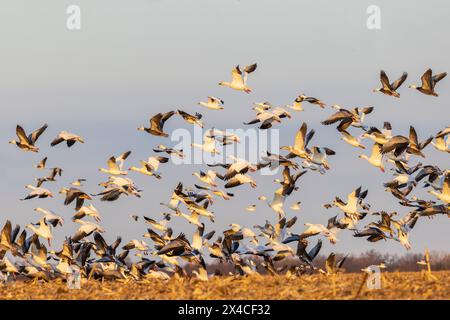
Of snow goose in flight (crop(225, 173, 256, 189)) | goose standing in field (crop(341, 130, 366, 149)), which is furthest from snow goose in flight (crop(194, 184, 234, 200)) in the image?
goose standing in field (crop(341, 130, 366, 149))

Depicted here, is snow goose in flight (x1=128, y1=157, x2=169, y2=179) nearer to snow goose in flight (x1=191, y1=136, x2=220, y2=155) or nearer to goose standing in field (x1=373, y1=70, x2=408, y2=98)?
snow goose in flight (x1=191, y1=136, x2=220, y2=155)

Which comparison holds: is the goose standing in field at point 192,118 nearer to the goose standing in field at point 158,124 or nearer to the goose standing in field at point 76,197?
the goose standing in field at point 158,124

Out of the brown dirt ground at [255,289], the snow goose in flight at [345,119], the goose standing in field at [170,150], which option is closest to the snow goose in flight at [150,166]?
the goose standing in field at [170,150]

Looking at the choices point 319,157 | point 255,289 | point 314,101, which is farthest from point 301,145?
point 255,289

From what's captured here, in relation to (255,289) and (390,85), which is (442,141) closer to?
(390,85)

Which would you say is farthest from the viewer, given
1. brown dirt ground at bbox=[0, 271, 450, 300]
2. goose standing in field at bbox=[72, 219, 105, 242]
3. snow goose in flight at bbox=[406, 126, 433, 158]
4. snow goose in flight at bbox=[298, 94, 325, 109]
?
snow goose in flight at bbox=[298, 94, 325, 109]

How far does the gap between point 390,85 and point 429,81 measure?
1.41 metres

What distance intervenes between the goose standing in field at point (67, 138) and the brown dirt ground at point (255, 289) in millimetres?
10937

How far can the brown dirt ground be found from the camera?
16.7m

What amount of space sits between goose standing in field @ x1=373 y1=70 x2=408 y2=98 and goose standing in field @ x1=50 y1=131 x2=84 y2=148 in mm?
9408
